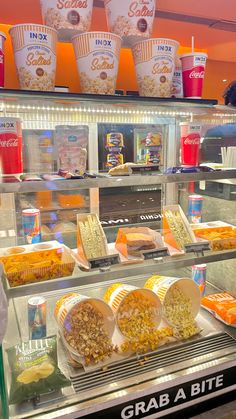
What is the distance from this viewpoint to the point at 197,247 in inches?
53.0

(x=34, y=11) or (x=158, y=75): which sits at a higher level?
(x=34, y=11)

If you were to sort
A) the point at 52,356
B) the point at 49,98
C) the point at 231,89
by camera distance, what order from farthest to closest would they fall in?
1. the point at 231,89
2. the point at 52,356
3. the point at 49,98

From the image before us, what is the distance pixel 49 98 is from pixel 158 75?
15.6 inches

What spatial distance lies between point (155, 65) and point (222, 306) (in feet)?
3.76

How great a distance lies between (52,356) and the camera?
3.79 ft

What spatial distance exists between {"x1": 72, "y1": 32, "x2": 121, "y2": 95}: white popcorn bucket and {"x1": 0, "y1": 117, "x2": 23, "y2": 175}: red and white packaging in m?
0.27

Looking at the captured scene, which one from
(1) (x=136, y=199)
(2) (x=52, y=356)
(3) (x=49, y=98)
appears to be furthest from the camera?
(1) (x=136, y=199)

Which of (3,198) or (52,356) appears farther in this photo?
(3,198)

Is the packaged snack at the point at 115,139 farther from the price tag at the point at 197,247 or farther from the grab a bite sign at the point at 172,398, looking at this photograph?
the grab a bite sign at the point at 172,398

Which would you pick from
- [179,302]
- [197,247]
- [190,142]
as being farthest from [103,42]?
[179,302]

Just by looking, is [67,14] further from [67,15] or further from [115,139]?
[115,139]

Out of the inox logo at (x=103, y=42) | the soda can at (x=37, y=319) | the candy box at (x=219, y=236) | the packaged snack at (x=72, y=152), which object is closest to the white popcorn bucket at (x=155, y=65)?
the inox logo at (x=103, y=42)

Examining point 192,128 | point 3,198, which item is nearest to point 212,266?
point 192,128

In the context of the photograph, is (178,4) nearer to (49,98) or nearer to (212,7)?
(212,7)
